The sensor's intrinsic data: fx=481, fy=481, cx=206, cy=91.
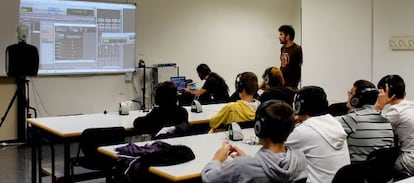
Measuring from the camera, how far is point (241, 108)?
13.1 ft

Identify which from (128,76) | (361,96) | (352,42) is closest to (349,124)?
(361,96)

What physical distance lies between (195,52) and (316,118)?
19.8ft

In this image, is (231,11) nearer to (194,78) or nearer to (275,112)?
(194,78)

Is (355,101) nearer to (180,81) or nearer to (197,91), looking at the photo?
(197,91)

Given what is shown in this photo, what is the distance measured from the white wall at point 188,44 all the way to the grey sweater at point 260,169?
5.42m

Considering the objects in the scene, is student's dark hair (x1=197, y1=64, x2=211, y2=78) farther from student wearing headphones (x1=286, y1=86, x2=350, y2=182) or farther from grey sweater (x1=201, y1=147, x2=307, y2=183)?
grey sweater (x1=201, y1=147, x2=307, y2=183)

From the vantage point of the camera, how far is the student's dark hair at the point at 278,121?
2.20 metres

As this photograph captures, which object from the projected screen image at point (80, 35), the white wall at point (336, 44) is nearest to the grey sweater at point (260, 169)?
the white wall at point (336, 44)

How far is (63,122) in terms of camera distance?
Result: 434 centimetres

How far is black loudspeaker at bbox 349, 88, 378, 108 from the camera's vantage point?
3271 mm

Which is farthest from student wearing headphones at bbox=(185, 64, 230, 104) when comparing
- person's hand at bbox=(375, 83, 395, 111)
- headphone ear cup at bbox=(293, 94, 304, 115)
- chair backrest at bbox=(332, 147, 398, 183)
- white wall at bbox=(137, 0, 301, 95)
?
headphone ear cup at bbox=(293, 94, 304, 115)

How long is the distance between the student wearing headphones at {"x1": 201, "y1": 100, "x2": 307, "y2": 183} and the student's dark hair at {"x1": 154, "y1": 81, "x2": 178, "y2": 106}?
1.59 m

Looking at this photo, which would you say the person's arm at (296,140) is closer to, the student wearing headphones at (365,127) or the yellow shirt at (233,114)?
the student wearing headphones at (365,127)

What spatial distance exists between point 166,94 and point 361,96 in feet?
4.93
